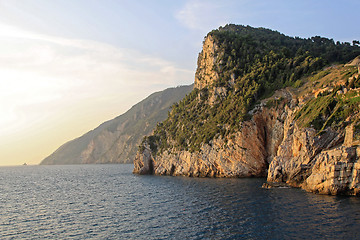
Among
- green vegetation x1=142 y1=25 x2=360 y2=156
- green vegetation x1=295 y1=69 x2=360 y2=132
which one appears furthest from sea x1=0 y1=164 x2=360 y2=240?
green vegetation x1=142 y1=25 x2=360 y2=156

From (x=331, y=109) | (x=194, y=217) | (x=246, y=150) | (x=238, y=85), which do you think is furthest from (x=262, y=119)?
(x=194, y=217)

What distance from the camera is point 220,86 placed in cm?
9631

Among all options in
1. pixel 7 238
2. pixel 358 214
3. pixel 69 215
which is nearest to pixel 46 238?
pixel 7 238

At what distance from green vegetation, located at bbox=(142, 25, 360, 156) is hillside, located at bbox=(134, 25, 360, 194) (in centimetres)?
31

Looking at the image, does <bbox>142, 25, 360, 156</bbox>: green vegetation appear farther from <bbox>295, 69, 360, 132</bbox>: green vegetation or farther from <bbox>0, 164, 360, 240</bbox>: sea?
<bbox>0, 164, 360, 240</bbox>: sea

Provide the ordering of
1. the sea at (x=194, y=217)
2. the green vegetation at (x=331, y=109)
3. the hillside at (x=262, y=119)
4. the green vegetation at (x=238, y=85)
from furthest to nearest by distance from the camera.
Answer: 1. the green vegetation at (x=238, y=85)
2. the hillside at (x=262, y=119)
3. the green vegetation at (x=331, y=109)
4. the sea at (x=194, y=217)

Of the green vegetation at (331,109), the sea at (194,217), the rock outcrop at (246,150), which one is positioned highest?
the green vegetation at (331,109)

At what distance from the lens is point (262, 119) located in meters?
73.2

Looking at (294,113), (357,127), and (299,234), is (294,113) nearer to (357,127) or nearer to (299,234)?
(357,127)

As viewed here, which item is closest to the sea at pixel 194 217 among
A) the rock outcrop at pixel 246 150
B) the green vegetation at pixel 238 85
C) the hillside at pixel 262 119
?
the hillside at pixel 262 119

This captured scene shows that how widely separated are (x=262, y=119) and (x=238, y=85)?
64.3ft

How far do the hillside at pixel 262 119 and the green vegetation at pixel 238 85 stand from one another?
0.31 metres

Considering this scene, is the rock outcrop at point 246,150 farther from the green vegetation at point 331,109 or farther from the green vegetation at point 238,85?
the green vegetation at point 331,109

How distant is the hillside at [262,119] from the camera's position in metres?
49.4
